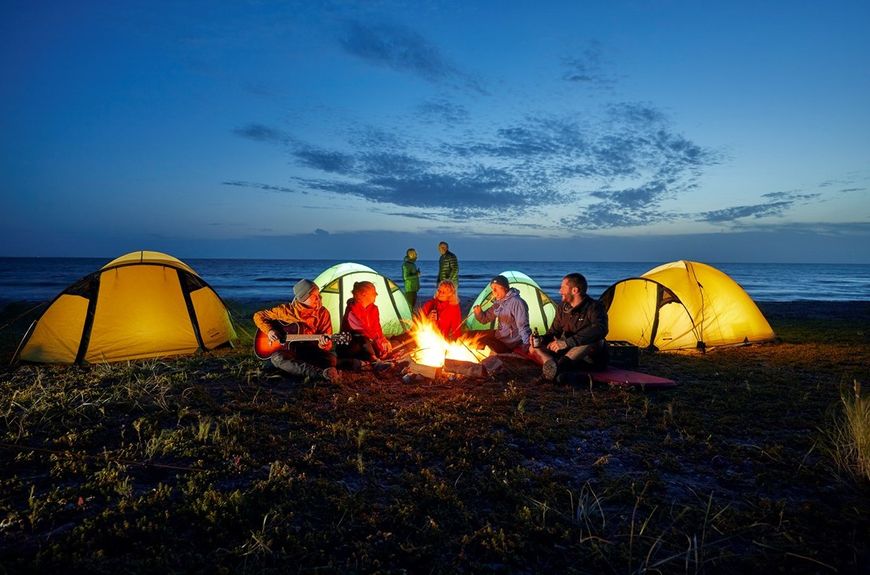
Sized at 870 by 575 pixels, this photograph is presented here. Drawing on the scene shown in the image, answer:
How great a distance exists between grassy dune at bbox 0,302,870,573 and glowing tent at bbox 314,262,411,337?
4.75 metres

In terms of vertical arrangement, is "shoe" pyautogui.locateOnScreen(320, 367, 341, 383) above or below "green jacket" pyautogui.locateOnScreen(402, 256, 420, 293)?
below

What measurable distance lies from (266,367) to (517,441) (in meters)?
5.13

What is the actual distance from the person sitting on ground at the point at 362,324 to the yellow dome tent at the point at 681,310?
6232 mm

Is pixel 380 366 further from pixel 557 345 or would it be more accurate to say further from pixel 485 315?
pixel 557 345

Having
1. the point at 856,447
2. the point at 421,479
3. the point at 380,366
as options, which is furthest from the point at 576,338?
the point at 421,479

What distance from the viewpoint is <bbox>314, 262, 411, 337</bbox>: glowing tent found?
1205cm

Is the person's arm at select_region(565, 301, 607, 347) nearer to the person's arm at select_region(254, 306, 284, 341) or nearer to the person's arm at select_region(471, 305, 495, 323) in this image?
the person's arm at select_region(471, 305, 495, 323)

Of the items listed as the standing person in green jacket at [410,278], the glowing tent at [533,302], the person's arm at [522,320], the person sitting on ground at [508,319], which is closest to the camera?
the person's arm at [522,320]

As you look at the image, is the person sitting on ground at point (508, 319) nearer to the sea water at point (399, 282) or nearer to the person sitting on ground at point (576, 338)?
the person sitting on ground at point (576, 338)

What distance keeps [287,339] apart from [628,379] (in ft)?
19.2

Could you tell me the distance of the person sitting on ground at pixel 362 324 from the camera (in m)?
8.45

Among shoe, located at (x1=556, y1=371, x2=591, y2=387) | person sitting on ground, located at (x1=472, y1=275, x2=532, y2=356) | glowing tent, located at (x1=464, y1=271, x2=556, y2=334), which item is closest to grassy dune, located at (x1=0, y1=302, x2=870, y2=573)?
shoe, located at (x1=556, y1=371, x2=591, y2=387)

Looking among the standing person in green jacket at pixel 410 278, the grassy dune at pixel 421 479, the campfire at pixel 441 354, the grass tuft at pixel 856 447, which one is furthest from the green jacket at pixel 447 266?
the grass tuft at pixel 856 447

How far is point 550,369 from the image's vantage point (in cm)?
762
